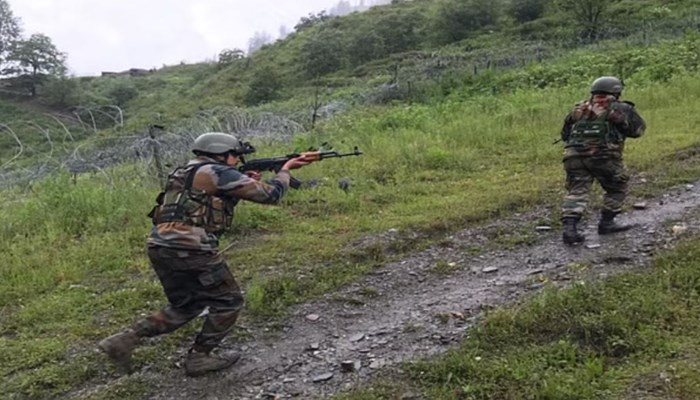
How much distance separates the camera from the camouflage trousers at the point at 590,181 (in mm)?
6594

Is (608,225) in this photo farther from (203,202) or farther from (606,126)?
(203,202)

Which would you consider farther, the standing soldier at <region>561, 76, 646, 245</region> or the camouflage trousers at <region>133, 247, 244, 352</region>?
the standing soldier at <region>561, 76, 646, 245</region>

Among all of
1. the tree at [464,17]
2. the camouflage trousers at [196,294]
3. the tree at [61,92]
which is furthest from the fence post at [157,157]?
the tree at [61,92]

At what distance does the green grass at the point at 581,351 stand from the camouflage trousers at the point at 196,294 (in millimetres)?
1108

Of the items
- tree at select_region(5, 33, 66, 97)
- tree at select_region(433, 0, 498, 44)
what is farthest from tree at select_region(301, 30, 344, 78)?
tree at select_region(5, 33, 66, 97)

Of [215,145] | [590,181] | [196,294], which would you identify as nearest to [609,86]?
[590,181]

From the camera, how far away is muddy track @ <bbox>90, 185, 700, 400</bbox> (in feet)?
14.2

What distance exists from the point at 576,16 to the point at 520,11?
251 inches

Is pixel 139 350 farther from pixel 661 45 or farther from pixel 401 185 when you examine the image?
pixel 661 45

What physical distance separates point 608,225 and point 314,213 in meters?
3.58

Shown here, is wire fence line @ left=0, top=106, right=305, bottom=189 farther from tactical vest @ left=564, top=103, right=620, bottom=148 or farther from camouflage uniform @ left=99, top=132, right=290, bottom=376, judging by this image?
tactical vest @ left=564, top=103, right=620, bottom=148

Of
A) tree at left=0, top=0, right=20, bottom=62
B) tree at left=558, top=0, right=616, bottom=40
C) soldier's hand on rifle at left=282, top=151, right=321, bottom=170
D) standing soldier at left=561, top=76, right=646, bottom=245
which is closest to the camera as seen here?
soldier's hand on rifle at left=282, top=151, right=321, bottom=170

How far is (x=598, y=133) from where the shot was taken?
21.4 feet

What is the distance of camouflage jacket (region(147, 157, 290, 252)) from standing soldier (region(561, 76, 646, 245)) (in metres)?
3.57
